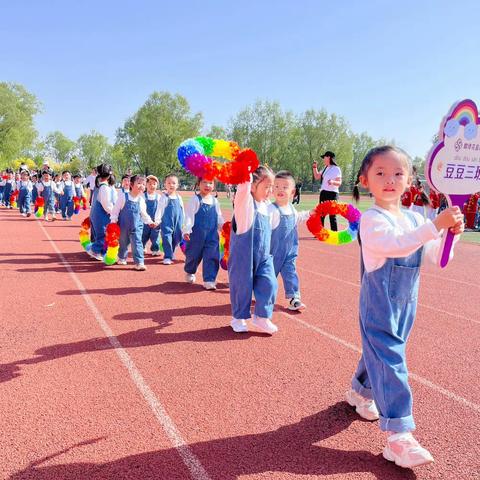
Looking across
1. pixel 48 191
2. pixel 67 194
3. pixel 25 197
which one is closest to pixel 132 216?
pixel 67 194

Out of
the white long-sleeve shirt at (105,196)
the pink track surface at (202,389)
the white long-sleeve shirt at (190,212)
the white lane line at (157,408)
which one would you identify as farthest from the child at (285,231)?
the white long-sleeve shirt at (105,196)

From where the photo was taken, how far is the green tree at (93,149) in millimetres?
99312

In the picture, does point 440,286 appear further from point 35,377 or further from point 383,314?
point 35,377

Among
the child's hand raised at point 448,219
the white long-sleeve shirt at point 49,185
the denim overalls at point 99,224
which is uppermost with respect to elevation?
the child's hand raised at point 448,219

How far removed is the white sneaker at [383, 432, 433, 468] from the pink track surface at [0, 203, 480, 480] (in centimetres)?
10

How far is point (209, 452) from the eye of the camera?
2.75 metres

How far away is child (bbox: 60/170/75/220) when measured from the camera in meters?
18.8

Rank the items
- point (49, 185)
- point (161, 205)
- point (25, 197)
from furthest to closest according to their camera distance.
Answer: point (25, 197) < point (49, 185) < point (161, 205)

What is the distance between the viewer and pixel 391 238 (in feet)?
8.21

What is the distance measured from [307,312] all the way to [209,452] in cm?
343

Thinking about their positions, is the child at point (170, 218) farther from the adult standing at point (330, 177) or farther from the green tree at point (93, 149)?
the green tree at point (93, 149)

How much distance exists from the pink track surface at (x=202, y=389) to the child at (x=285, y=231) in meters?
0.35

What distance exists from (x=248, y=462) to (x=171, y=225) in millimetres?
7415

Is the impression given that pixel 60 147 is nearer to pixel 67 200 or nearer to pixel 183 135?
pixel 183 135
